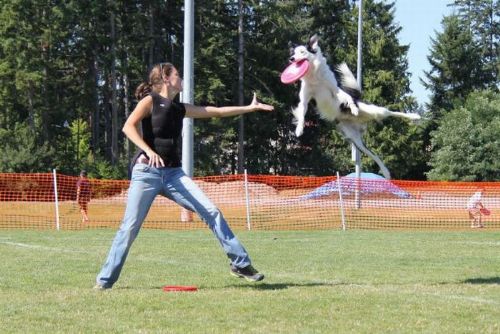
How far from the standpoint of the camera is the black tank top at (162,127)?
23.2 ft

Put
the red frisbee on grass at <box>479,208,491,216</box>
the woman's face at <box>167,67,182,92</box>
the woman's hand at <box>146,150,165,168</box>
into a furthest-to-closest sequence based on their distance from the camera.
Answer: the red frisbee on grass at <box>479,208,491,216</box> → the woman's face at <box>167,67,182,92</box> → the woman's hand at <box>146,150,165,168</box>

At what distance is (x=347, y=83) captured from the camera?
26.0 ft

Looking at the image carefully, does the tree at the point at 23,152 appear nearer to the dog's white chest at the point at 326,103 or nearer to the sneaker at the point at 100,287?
the sneaker at the point at 100,287

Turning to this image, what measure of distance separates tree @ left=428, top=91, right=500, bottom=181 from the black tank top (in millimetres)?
37854

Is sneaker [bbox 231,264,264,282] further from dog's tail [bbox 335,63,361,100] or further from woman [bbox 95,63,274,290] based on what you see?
dog's tail [bbox 335,63,361,100]

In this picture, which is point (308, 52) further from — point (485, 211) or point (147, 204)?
point (485, 211)

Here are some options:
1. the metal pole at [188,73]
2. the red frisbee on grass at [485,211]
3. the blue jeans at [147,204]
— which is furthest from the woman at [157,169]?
the red frisbee on grass at [485,211]

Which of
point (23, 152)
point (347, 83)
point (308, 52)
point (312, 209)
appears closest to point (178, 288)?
point (308, 52)

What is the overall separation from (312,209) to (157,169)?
16.1 meters

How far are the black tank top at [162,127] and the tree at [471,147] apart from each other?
1490 inches

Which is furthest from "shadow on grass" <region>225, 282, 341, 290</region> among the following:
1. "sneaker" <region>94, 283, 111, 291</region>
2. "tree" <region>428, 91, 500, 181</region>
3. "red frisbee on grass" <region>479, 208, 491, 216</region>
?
"tree" <region>428, 91, 500, 181</region>

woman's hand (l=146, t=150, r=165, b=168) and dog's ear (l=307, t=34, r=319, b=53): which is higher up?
dog's ear (l=307, t=34, r=319, b=53)

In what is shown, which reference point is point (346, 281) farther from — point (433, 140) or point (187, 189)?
point (433, 140)

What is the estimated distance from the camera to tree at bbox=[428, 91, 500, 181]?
141ft
